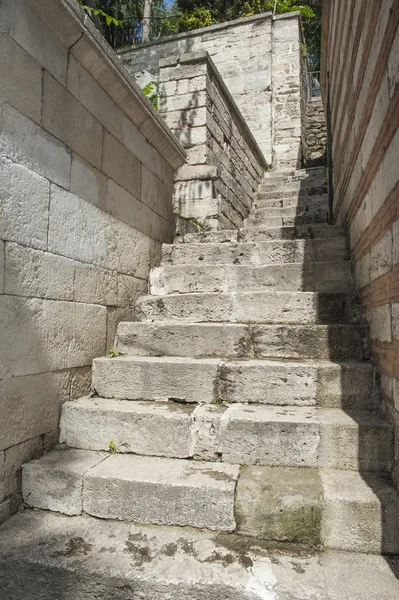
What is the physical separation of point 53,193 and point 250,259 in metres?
2.03

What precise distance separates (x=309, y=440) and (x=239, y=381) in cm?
61

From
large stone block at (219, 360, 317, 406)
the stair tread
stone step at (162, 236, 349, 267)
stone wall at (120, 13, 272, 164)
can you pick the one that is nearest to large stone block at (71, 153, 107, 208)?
stone step at (162, 236, 349, 267)

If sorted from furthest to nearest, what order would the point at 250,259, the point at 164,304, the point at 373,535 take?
the point at 250,259, the point at 164,304, the point at 373,535

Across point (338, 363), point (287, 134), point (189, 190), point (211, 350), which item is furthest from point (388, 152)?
point (287, 134)

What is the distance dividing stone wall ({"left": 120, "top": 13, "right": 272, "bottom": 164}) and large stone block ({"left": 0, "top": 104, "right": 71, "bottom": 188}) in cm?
784

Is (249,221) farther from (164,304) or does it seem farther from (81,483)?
(81,483)

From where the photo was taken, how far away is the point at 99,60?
2980 millimetres

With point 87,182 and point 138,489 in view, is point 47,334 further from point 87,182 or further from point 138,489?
point 87,182

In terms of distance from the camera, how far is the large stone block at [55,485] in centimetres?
217

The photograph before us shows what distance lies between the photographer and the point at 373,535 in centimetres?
185

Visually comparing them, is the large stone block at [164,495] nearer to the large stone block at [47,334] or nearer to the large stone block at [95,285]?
the large stone block at [47,334]

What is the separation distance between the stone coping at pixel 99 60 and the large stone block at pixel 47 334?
1673 millimetres

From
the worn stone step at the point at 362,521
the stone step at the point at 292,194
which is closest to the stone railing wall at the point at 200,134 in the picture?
the stone step at the point at 292,194

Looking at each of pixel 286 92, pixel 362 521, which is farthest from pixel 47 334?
pixel 286 92
